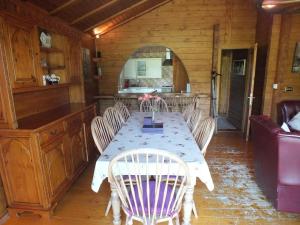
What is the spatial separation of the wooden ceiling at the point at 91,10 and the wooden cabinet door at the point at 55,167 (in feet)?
5.29

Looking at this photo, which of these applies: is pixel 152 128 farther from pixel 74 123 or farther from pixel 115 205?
pixel 74 123

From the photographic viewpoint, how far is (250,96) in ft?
13.3

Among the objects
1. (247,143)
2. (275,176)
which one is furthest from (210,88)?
(275,176)

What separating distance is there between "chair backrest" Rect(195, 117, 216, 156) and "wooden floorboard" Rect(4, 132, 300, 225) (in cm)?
65

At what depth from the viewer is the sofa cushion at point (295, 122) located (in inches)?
116

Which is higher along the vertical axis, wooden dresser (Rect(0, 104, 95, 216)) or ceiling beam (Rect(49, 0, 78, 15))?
ceiling beam (Rect(49, 0, 78, 15))

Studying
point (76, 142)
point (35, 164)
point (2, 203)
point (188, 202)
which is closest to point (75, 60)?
point (76, 142)

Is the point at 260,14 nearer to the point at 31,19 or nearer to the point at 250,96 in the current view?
the point at 250,96

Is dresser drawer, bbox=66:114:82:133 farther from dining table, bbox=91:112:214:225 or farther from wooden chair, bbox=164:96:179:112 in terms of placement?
wooden chair, bbox=164:96:179:112

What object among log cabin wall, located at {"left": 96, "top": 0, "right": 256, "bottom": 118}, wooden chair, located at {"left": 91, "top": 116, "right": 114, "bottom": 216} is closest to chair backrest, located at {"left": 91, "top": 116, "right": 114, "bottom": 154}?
wooden chair, located at {"left": 91, "top": 116, "right": 114, "bottom": 216}

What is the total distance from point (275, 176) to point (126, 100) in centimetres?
351

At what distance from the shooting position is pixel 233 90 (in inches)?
238

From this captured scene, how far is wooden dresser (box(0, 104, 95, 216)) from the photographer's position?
1.89 metres

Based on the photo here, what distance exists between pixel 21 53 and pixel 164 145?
1731mm
